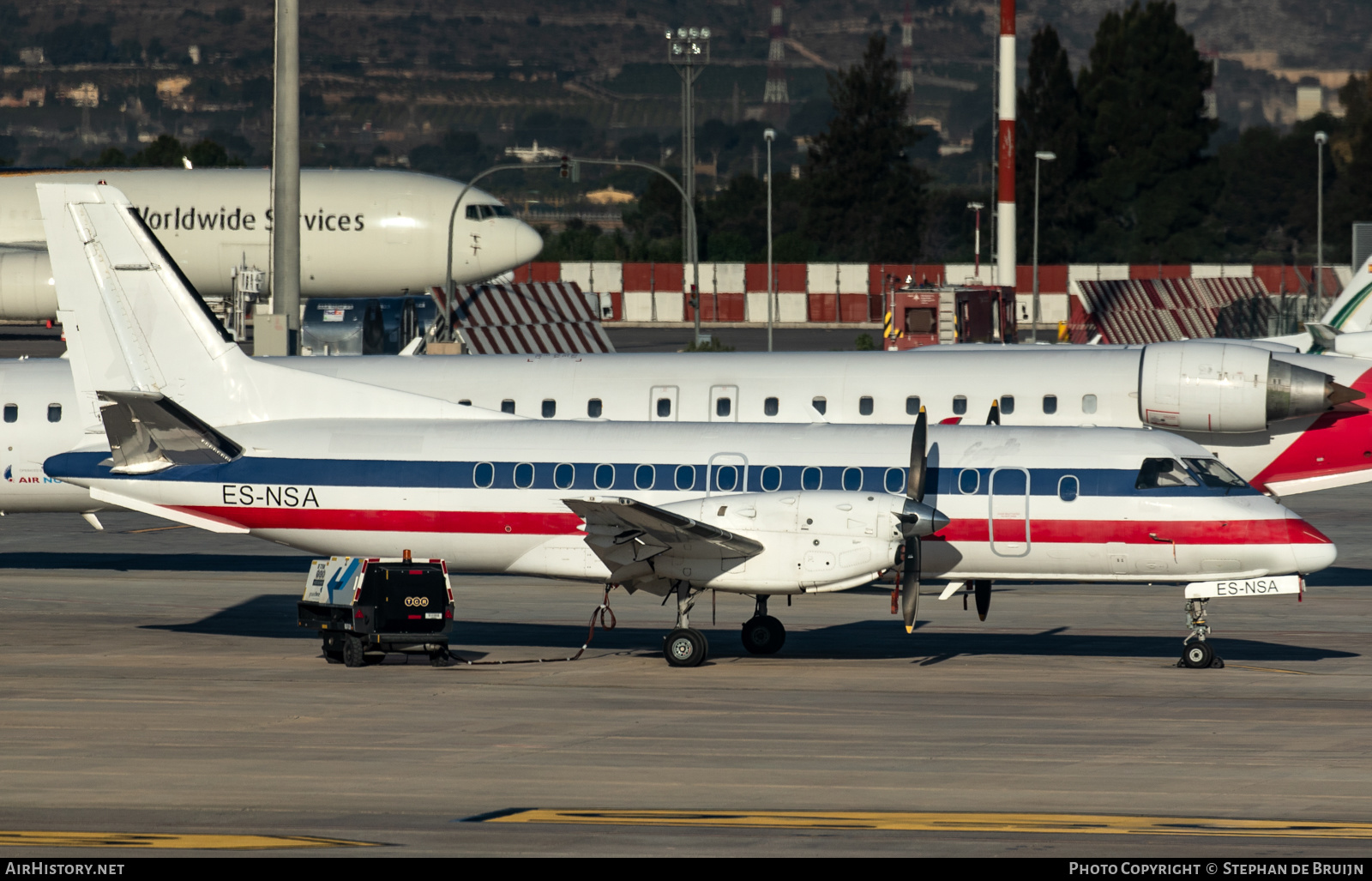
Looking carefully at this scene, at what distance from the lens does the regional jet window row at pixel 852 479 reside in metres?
23.6

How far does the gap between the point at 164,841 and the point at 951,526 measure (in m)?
12.5

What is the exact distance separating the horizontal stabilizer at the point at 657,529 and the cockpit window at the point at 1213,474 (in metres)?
6.17

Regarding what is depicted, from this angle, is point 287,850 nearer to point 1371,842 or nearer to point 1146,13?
point 1371,842

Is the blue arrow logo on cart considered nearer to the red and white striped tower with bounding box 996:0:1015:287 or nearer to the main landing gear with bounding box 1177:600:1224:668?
the main landing gear with bounding box 1177:600:1224:668

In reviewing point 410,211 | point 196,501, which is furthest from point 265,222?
point 196,501

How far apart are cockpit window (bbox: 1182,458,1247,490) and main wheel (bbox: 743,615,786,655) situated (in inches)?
247

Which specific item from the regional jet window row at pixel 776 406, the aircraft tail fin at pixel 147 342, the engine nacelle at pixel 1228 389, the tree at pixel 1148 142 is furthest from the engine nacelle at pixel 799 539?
Result: the tree at pixel 1148 142

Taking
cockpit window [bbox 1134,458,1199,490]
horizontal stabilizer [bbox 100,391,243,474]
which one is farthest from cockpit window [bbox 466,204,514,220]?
cockpit window [bbox 1134,458,1199,490]

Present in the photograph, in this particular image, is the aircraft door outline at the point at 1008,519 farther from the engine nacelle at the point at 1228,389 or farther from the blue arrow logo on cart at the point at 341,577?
the blue arrow logo on cart at the point at 341,577

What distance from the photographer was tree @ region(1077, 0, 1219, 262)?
510ft

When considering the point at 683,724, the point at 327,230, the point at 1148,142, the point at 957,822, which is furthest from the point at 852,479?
the point at 1148,142

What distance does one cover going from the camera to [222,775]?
17125mm

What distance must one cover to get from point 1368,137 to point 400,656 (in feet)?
517

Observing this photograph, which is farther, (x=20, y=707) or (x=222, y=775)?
(x=20, y=707)
